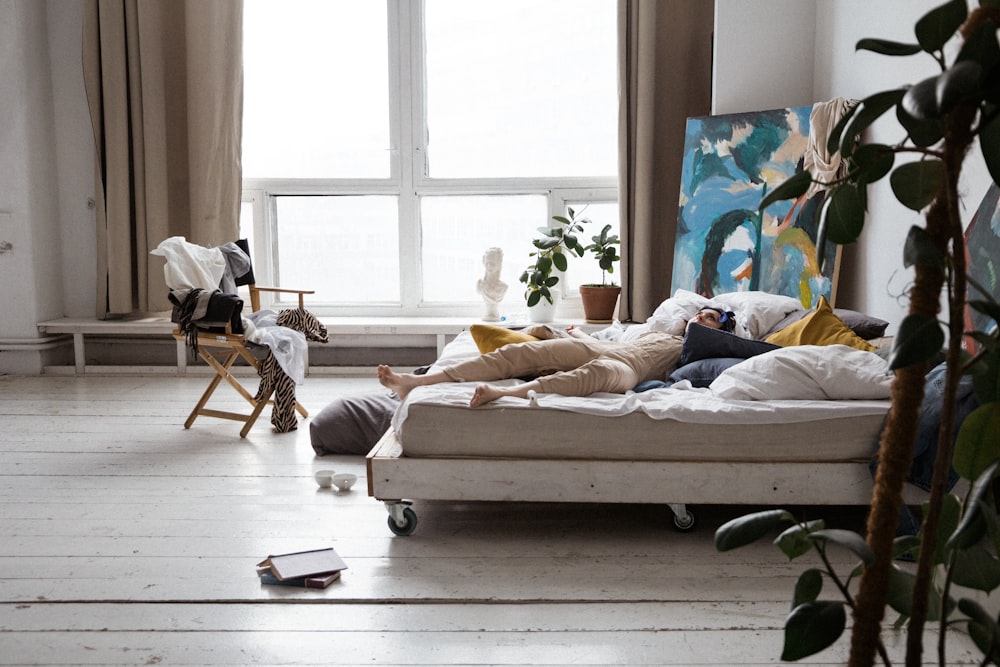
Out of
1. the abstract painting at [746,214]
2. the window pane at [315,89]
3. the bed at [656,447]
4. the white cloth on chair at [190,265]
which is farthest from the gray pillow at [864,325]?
the window pane at [315,89]

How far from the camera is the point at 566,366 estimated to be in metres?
2.91

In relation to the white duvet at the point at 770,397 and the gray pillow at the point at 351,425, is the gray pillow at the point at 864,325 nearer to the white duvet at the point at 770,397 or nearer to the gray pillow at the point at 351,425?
the white duvet at the point at 770,397

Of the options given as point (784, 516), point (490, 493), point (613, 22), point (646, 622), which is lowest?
point (646, 622)

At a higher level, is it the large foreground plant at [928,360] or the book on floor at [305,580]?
the large foreground plant at [928,360]

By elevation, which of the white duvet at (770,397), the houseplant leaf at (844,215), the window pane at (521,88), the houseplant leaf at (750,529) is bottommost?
the white duvet at (770,397)

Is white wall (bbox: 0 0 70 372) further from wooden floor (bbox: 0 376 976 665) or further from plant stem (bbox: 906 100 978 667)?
plant stem (bbox: 906 100 978 667)

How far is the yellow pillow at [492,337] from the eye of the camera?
3.15 meters

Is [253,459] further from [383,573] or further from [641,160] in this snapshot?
[641,160]

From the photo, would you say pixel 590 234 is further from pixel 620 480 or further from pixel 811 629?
pixel 811 629

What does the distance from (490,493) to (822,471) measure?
3.08 ft

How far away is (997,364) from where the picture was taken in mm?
832

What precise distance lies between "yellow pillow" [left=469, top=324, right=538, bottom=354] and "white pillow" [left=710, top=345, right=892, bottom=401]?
2.66ft

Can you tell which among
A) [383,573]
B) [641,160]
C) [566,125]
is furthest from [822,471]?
[566,125]

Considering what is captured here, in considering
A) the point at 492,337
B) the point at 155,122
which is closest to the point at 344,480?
the point at 492,337
